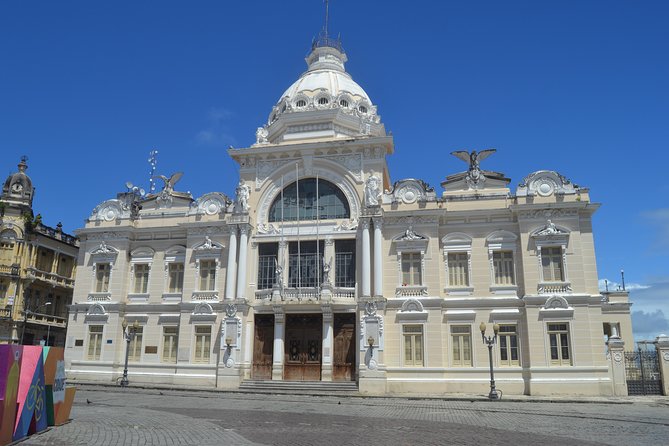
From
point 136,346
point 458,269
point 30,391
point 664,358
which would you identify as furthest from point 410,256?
point 30,391

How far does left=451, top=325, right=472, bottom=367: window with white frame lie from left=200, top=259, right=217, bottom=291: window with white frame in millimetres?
15133

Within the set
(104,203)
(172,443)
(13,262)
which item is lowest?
(172,443)

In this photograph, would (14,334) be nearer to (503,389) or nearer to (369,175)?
(369,175)

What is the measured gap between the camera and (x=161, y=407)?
68.5 feet

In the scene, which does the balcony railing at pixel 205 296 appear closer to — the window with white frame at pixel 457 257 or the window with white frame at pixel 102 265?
the window with white frame at pixel 102 265

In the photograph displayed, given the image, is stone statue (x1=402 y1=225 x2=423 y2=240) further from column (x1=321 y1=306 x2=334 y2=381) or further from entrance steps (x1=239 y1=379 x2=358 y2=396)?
entrance steps (x1=239 y1=379 x2=358 y2=396)

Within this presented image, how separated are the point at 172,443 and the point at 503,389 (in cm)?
2280

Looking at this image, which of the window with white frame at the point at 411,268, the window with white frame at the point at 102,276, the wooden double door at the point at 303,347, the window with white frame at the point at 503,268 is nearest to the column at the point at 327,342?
the wooden double door at the point at 303,347

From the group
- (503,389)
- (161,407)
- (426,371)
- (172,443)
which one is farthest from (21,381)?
(503,389)

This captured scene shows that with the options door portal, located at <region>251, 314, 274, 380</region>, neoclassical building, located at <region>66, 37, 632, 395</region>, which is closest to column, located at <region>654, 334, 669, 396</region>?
neoclassical building, located at <region>66, 37, 632, 395</region>

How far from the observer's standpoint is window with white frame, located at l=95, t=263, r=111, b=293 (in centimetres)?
3781

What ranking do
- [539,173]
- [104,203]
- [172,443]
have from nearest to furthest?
[172,443], [539,173], [104,203]

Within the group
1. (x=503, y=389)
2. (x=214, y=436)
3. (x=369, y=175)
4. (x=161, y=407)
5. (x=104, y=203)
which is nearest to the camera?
(x=214, y=436)

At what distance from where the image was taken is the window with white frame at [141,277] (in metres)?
37.7
